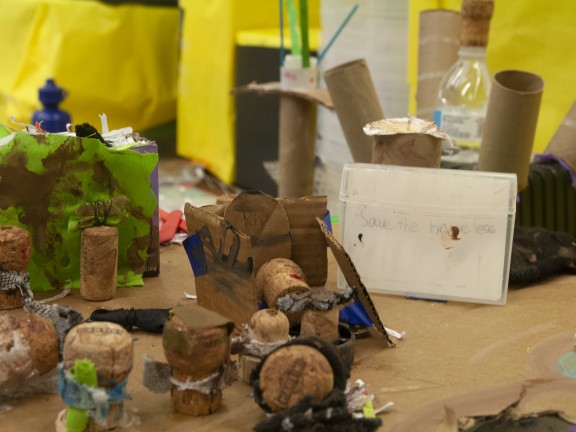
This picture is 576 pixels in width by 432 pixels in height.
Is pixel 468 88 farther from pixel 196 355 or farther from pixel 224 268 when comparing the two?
pixel 196 355

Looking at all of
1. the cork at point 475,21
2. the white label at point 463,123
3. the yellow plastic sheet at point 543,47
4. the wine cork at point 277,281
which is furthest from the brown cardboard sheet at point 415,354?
the yellow plastic sheet at point 543,47

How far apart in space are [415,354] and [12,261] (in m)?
0.47

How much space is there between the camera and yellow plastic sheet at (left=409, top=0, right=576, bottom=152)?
5.28 ft

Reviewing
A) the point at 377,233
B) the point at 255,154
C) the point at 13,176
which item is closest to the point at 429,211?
the point at 377,233

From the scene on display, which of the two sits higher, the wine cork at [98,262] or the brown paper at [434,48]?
the brown paper at [434,48]

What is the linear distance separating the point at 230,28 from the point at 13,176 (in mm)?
1634

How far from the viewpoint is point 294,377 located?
0.68 metres

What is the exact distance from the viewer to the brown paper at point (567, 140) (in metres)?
1.49

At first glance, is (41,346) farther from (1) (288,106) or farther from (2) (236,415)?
(1) (288,106)

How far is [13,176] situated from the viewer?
3.27 feet

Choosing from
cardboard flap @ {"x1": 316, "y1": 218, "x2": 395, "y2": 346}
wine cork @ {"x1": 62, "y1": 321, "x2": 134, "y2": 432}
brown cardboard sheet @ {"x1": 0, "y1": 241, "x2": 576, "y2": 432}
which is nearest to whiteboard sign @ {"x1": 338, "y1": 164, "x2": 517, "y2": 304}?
Result: brown cardboard sheet @ {"x1": 0, "y1": 241, "x2": 576, "y2": 432}

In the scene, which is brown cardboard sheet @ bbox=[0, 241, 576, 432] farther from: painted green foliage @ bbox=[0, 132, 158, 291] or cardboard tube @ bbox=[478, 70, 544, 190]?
cardboard tube @ bbox=[478, 70, 544, 190]

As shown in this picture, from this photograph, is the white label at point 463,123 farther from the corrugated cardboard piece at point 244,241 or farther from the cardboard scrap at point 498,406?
the cardboard scrap at point 498,406

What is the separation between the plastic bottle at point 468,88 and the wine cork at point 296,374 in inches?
30.2
